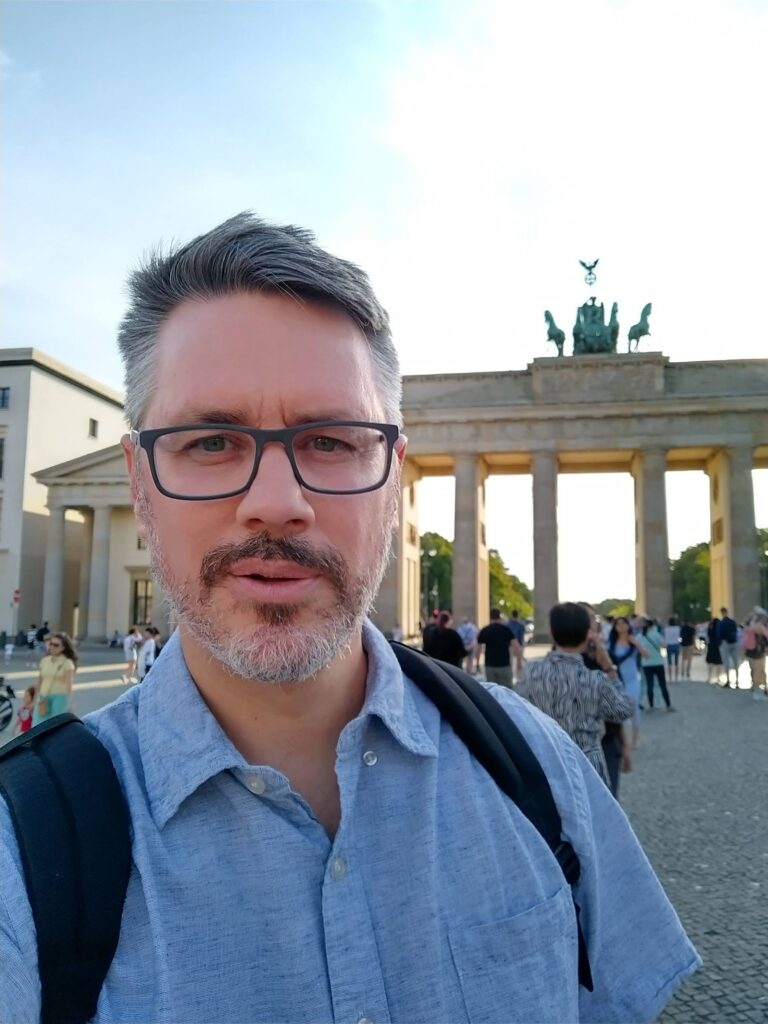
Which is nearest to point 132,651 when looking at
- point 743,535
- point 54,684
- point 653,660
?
point 54,684

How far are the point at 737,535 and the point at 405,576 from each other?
53.4 feet

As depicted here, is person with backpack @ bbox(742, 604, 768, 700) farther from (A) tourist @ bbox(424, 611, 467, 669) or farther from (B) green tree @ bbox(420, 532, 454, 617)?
(B) green tree @ bbox(420, 532, 454, 617)

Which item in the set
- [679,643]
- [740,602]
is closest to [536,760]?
[679,643]

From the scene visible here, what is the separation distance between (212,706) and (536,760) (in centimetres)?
62

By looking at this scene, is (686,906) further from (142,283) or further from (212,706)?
(142,283)

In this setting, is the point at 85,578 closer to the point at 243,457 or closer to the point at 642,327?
the point at 642,327

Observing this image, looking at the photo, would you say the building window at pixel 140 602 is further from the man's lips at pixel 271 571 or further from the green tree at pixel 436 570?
the man's lips at pixel 271 571

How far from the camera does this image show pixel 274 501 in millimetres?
1335

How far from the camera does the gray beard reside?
1334 mm

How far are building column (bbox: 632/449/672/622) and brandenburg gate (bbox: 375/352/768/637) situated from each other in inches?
1.9

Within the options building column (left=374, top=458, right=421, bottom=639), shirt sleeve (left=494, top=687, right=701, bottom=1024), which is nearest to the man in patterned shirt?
shirt sleeve (left=494, top=687, right=701, bottom=1024)

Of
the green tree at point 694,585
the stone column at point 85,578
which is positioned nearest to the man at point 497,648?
the stone column at point 85,578

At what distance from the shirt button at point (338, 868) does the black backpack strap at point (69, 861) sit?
312 mm

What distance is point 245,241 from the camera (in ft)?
4.89
